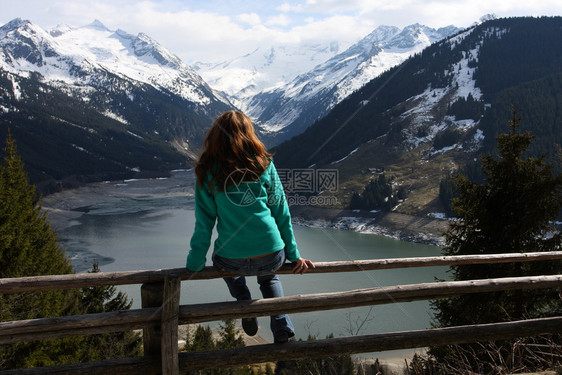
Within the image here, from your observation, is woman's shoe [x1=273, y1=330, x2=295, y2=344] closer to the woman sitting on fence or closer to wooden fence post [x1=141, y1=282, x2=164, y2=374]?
the woman sitting on fence

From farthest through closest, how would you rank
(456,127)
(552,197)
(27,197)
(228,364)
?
(456,127)
(27,197)
(552,197)
(228,364)

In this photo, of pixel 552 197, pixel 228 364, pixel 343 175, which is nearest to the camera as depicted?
pixel 228 364

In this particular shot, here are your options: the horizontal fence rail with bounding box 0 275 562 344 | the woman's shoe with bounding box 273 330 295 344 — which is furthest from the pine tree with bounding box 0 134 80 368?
the woman's shoe with bounding box 273 330 295 344

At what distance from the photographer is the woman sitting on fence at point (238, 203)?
368 centimetres

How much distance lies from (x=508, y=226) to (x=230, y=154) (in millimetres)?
10504

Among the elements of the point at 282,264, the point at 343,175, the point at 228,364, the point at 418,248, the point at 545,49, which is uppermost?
the point at 545,49

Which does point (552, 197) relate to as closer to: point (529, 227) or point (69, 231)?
point (529, 227)

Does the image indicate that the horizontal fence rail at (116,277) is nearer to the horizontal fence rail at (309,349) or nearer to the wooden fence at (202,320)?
the wooden fence at (202,320)

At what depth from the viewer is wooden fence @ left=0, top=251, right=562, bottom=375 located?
366 centimetres

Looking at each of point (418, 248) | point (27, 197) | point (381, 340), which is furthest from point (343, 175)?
point (381, 340)

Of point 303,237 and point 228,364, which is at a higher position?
point 228,364

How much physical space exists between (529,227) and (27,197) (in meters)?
19.1

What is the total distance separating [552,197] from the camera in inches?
456

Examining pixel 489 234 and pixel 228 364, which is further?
pixel 489 234
